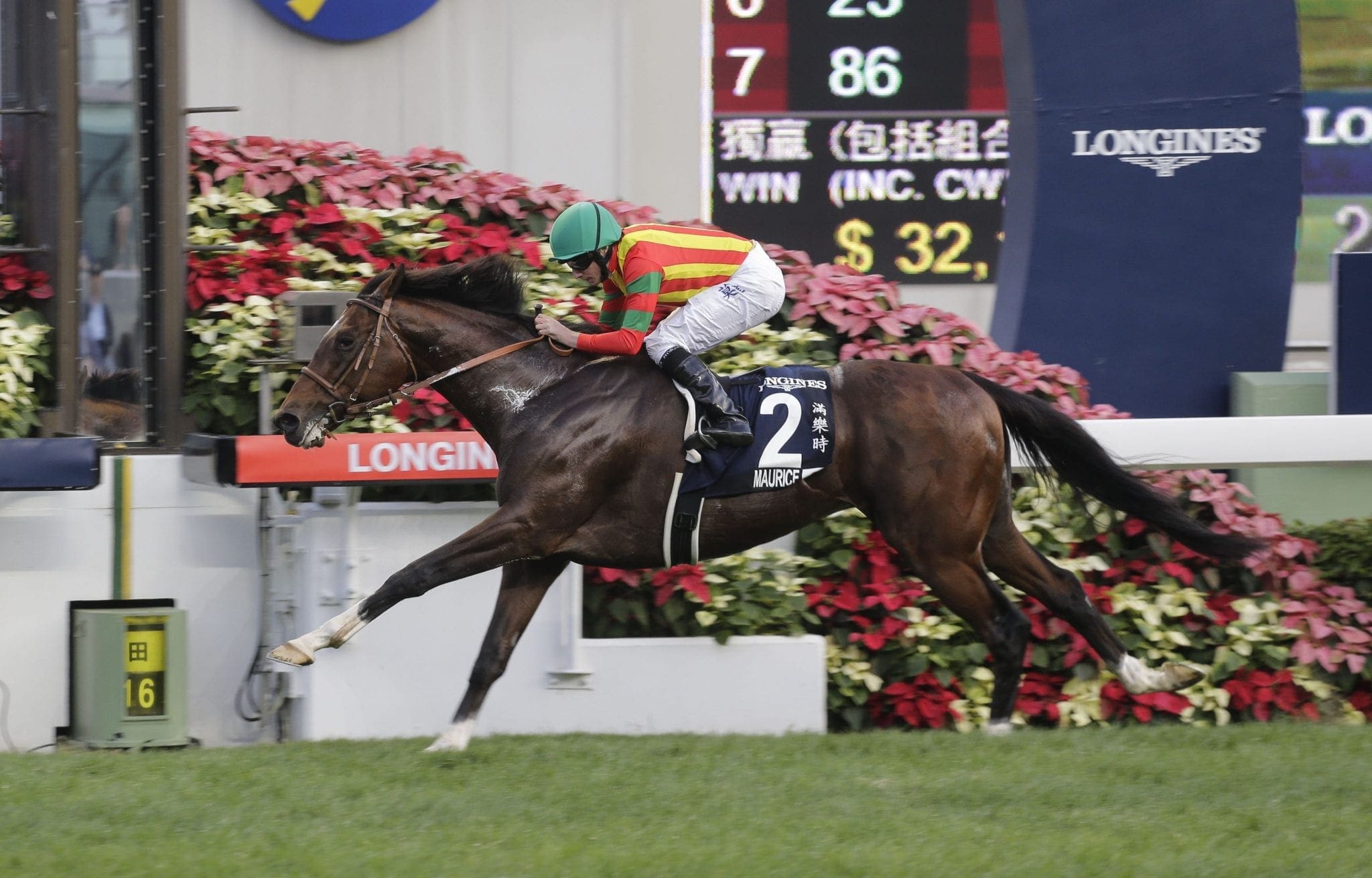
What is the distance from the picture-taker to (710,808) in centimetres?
464

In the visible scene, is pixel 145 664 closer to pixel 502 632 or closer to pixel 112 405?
pixel 112 405

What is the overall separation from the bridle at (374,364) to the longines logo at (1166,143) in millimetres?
3306

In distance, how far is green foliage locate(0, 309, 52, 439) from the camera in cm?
650

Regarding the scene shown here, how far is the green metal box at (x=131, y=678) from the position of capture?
19.8 feet

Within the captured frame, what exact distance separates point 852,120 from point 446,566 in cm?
637

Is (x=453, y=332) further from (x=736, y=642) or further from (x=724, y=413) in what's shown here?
(x=736, y=642)

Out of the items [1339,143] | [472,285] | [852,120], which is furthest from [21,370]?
[1339,143]

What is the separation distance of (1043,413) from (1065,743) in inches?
46.7

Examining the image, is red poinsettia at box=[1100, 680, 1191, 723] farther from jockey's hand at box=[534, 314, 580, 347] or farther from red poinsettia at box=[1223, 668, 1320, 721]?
jockey's hand at box=[534, 314, 580, 347]

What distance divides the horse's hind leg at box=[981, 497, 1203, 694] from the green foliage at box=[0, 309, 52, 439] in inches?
145

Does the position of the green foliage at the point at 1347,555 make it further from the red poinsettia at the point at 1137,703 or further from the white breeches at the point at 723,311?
the white breeches at the point at 723,311

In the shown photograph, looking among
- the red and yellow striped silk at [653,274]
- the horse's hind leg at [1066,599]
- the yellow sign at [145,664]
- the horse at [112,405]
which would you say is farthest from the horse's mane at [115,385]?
the horse's hind leg at [1066,599]

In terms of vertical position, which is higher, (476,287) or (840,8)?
(840,8)

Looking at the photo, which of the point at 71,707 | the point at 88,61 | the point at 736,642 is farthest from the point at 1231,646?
the point at 88,61
